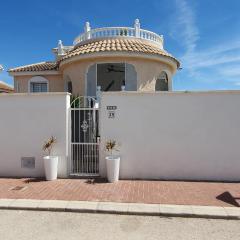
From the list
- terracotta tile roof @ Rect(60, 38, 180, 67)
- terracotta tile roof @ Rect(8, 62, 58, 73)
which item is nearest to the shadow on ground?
terracotta tile roof @ Rect(60, 38, 180, 67)

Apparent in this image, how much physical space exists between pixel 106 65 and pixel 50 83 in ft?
13.1

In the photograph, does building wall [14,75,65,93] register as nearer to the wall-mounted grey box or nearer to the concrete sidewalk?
the wall-mounted grey box

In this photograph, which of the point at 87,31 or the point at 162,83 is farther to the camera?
the point at 162,83

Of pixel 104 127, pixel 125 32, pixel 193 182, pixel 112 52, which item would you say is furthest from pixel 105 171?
pixel 125 32

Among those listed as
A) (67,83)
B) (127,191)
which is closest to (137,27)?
(67,83)

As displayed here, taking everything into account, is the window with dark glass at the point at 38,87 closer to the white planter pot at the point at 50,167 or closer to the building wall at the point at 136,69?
the building wall at the point at 136,69

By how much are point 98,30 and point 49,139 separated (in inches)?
322

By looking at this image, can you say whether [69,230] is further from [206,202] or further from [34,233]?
[206,202]

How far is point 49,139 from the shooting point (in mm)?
9766

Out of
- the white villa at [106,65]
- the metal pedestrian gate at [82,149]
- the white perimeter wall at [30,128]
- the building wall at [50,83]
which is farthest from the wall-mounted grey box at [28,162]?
the building wall at [50,83]

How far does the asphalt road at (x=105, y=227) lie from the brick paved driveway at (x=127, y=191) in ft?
3.25

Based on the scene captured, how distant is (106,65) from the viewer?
15531 millimetres

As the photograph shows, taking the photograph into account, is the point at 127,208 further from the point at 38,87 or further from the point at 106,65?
the point at 38,87

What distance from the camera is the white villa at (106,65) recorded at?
14.0m
